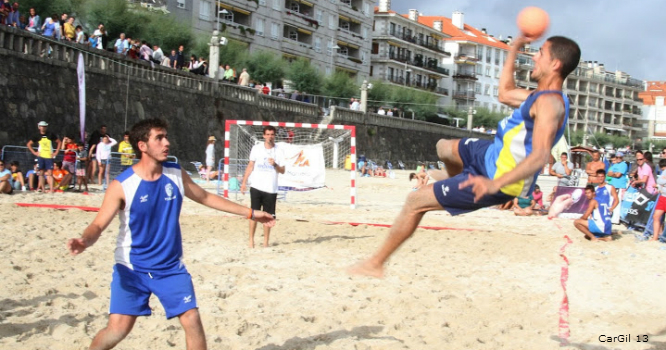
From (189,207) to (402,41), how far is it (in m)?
62.0

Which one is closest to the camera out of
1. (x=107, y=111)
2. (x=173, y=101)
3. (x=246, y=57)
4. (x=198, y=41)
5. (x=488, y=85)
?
(x=107, y=111)

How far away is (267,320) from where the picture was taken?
5953mm

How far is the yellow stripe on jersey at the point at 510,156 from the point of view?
4375 millimetres

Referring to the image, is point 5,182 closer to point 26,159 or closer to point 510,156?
point 26,159

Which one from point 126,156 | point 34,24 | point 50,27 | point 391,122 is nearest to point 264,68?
point 391,122

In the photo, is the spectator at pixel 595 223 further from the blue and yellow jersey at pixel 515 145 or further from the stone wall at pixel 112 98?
the stone wall at pixel 112 98

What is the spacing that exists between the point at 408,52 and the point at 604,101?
155 ft

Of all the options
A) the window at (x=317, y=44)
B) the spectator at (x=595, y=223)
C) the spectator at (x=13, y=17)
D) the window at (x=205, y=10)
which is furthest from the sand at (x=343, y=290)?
the window at (x=317, y=44)

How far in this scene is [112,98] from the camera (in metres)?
22.9

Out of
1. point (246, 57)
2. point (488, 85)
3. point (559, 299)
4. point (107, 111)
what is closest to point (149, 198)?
point (559, 299)

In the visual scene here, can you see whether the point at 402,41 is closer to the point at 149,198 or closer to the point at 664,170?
the point at 664,170

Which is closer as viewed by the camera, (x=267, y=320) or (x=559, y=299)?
(x=267, y=320)

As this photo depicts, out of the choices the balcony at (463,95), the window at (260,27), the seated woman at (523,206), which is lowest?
the seated woman at (523,206)

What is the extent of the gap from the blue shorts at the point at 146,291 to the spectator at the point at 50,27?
1683 cm
